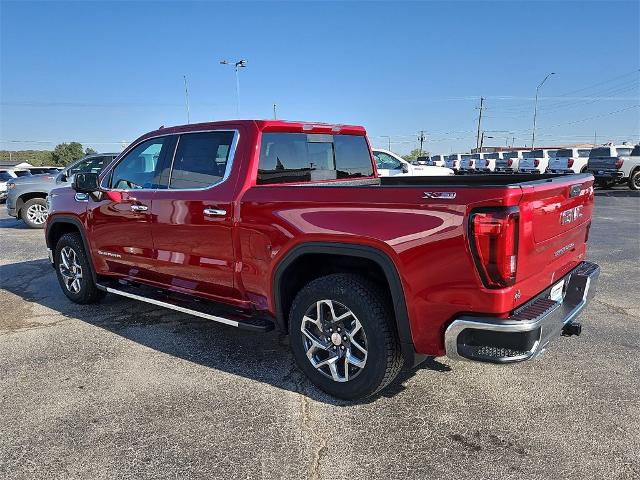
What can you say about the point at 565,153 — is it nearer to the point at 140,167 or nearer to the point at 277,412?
the point at 140,167

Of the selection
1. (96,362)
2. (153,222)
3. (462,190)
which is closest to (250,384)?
(96,362)

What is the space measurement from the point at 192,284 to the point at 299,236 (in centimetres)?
136

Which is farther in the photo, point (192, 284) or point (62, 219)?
point (62, 219)

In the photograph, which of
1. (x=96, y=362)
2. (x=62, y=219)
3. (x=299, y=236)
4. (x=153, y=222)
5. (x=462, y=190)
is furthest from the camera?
(x=62, y=219)

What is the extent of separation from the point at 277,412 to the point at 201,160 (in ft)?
6.78

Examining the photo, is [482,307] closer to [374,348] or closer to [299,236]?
[374,348]

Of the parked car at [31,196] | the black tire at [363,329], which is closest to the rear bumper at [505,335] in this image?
the black tire at [363,329]

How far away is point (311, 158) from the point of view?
429 centimetres

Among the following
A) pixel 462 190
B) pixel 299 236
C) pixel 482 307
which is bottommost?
pixel 482 307

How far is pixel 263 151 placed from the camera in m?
3.83

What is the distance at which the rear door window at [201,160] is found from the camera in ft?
12.7

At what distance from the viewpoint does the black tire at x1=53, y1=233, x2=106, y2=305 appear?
5.35 meters

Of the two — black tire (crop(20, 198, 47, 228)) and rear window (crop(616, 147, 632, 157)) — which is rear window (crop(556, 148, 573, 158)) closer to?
rear window (crop(616, 147, 632, 157))

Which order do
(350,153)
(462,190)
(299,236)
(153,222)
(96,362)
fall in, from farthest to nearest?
(350,153), (153,222), (96,362), (299,236), (462,190)
